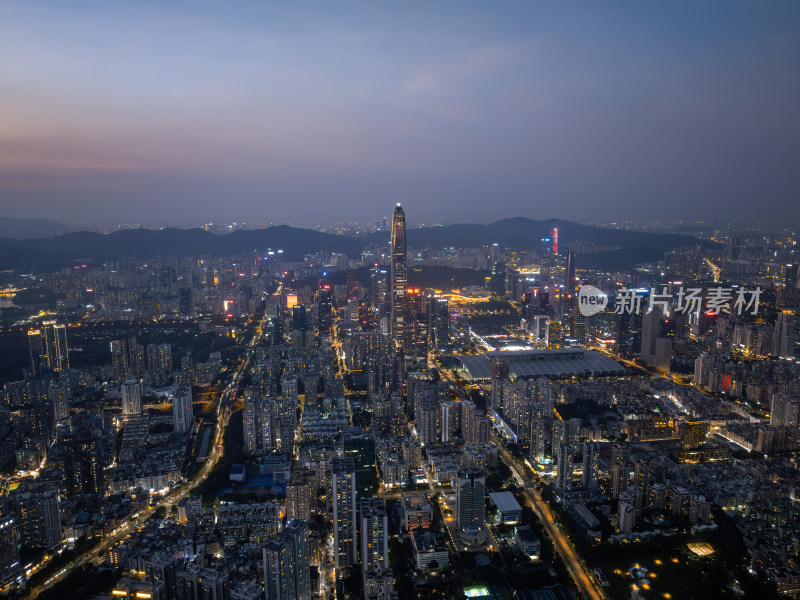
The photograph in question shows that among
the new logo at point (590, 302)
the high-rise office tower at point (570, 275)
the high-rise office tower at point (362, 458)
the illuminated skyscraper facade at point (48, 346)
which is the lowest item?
the high-rise office tower at point (362, 458)

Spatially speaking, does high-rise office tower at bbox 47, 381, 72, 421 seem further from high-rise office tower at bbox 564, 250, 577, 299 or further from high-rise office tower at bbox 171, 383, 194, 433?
high-rise office tower at bbox 564, 250, 577, 299

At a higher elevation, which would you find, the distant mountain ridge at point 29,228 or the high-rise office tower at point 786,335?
the distant mountain ridge at point 29,228

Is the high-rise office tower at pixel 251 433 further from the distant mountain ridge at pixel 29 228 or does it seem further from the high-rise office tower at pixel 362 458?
the distant mountain ridge at pixel 29 228

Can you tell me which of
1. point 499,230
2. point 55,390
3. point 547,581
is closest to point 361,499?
point 547,581

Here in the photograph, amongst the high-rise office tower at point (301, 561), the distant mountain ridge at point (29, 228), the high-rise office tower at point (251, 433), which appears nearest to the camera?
the high-rise office tower at point (301, 561)

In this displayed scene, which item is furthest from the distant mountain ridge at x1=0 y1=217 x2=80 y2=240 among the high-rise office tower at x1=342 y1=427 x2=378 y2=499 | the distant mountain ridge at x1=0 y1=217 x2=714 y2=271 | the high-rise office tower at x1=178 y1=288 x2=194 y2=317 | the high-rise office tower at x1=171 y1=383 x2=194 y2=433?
the high-rise office tower at x1=342 y1=427 x2=378 y2=499

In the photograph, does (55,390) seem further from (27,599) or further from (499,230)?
(499,230)

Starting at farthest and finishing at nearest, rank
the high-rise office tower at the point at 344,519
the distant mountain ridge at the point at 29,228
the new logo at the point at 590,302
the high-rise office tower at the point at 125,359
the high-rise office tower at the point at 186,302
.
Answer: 1. the distant mountain ridge at the point at 29,228
2. the high-rise office tower at the point at 186,302
3. the new logo at the point at 590,302
4. the high-rise office tower at the point at 125,359
5. the high-rise office tower at the point at 344,519

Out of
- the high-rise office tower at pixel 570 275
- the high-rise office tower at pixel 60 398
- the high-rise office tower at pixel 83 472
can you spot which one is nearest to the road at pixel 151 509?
the high-rise office tower at pixel 83 472
